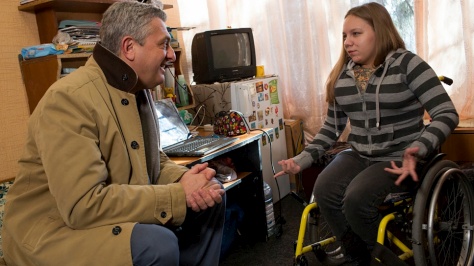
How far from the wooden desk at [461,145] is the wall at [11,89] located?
7.45 ft

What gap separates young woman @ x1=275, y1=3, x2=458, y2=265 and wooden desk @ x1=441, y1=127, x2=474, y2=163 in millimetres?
928

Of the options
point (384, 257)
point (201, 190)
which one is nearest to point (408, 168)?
point (384, 257)

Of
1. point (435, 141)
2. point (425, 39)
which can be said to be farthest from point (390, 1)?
point (435, 141)

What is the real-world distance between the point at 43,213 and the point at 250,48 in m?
2.07

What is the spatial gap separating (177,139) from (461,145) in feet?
5.22

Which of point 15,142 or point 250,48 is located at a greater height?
point 250,48

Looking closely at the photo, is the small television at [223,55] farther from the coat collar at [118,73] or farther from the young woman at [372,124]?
the coat collar at [118,73]

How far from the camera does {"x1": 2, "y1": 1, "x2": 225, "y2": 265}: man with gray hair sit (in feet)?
4.09

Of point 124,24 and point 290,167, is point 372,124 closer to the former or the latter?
point 290,167

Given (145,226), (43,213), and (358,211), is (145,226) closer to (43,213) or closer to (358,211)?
(43,213)

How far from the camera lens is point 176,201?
1.35 metres

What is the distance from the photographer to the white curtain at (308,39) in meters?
2.82

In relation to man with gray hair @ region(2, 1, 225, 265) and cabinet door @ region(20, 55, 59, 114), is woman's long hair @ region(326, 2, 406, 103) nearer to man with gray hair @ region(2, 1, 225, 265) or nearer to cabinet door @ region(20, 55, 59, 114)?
man with gray hair @ region(2, 1, 225, 265)

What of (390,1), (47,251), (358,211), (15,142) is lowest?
(358,211)
